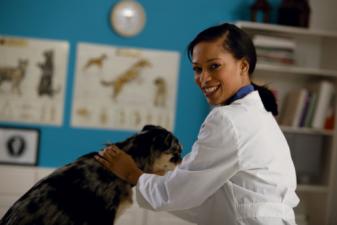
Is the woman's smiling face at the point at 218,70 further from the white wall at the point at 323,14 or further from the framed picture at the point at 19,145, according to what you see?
the white wall at the point at 323,14

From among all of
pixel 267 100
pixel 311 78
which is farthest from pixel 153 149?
pixel 311 78

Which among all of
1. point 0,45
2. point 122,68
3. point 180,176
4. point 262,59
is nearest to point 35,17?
point 0,45

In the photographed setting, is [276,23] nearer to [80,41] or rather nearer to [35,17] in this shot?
[80,41]

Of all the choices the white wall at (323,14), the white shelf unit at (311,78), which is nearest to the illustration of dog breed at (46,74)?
the white shelf unit at (311,78)

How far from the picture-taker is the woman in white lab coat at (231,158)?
1.57 m

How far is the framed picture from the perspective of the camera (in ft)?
11.5

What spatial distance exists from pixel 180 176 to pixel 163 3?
2291 millimetres

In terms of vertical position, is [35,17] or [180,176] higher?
[35,17]

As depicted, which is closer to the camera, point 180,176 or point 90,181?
point 180,176

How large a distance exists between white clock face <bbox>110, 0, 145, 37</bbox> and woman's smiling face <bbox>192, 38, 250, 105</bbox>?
1937 mm

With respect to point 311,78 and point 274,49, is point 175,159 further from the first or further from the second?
point 311,78

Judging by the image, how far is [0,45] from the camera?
349cm

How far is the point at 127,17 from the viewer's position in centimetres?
359

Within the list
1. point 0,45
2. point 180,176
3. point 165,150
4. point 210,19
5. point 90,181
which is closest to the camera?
point 180,176
